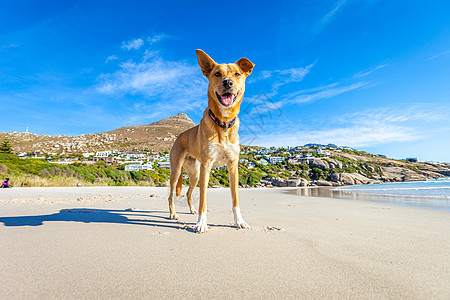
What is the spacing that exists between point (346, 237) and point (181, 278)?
2.05m

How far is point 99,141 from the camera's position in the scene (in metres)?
78.1

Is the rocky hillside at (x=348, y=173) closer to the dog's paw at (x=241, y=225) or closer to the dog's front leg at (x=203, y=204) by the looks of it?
the dog's paw at (x=241, y=225)

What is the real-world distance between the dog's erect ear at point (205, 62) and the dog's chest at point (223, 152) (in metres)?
1.16

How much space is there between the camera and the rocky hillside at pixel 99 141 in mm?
69188

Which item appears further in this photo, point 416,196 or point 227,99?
point 416,196

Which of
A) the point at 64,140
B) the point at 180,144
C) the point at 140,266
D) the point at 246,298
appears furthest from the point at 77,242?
the point at 64,140

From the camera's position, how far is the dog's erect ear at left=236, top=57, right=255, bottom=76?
3.29 metres

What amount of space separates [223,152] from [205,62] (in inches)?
56.5

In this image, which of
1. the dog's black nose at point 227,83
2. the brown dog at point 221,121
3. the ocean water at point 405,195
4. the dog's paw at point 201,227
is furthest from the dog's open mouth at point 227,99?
the ocean water at point 405,195

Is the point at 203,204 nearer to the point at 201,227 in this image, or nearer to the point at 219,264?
the point at 201,227

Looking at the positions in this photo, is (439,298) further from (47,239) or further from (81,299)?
(47,239)

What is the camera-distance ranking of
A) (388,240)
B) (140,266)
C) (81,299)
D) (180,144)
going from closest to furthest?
(81,299)
(140,266)
(388,240)
(180,144)

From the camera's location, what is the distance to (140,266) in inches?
63.2

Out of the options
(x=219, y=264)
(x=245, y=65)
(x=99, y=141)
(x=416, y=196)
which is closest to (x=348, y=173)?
(x=416, y=196)
